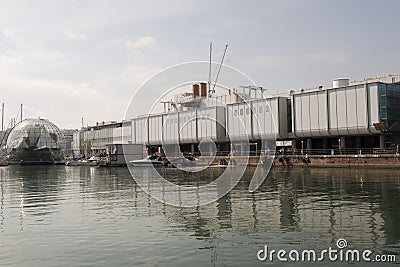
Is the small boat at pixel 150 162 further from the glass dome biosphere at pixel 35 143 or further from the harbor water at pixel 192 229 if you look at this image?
the glass dome biosphere at pixel 35 143

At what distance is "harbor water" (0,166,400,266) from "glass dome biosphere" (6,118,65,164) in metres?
131

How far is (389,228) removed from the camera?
2234cm

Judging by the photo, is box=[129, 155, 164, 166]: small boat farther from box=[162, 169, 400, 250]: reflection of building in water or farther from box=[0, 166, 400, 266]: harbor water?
box=[0, 166, 400, 266]: harbor water

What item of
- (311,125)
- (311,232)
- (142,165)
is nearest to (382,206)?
(311,232)

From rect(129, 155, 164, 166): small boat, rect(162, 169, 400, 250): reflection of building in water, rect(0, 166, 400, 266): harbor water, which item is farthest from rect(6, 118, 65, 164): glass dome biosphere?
rect(162, 169, 400, 250): reflection of building in water

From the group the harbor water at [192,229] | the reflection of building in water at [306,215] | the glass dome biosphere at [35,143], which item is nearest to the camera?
the harbor water at [192,229]

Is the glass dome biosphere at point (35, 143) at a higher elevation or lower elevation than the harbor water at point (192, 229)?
higher

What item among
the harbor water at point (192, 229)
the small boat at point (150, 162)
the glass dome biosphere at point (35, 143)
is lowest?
the harbor water at point (192, 229)

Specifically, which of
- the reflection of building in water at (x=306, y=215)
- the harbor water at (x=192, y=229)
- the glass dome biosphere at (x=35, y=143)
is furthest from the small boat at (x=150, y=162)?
the glass dome biosphere at (x=35, y=143)

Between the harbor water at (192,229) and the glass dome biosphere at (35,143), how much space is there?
13107 cm

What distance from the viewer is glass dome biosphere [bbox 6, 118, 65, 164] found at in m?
162

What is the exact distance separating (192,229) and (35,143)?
156 metres

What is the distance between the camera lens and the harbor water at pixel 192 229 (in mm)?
18562

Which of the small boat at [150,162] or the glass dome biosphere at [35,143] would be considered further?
the glass dome biosphere at [35,143]
